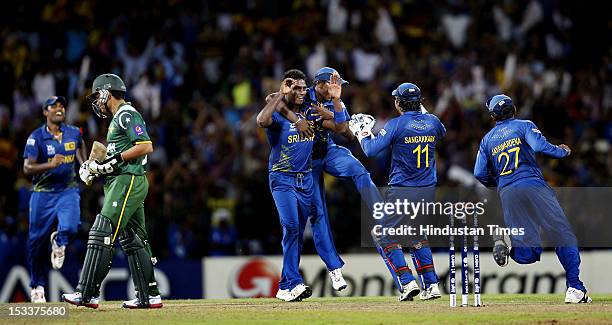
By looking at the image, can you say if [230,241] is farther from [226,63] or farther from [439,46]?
[439,46]

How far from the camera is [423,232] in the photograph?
15.3m

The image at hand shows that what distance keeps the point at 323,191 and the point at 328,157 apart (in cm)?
47

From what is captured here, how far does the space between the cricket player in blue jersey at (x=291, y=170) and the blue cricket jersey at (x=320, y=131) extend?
8.1 inches

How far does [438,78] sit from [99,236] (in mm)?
13171

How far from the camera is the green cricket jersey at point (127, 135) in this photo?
13.6 metres

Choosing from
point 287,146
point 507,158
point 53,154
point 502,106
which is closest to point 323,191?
point 287,146

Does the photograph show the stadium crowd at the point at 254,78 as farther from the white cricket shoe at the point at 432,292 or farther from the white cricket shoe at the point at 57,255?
the white cricket shoe at the point at 432,292

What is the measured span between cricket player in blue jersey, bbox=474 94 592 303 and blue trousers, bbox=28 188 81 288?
616cm

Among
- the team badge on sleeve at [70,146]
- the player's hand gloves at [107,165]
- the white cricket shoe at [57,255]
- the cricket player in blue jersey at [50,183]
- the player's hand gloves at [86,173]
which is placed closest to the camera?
the player's hand gloves at [107,165]

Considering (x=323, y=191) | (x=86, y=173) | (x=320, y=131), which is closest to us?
(x=86, y=173)

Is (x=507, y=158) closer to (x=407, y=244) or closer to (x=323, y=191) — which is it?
(x=407, y=244)

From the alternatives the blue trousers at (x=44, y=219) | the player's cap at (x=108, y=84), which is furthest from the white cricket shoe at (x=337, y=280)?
the blue trousers at (x=44, y=219)

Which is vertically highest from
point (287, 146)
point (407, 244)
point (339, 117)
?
point (339, 117)

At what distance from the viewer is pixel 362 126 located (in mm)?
15086
